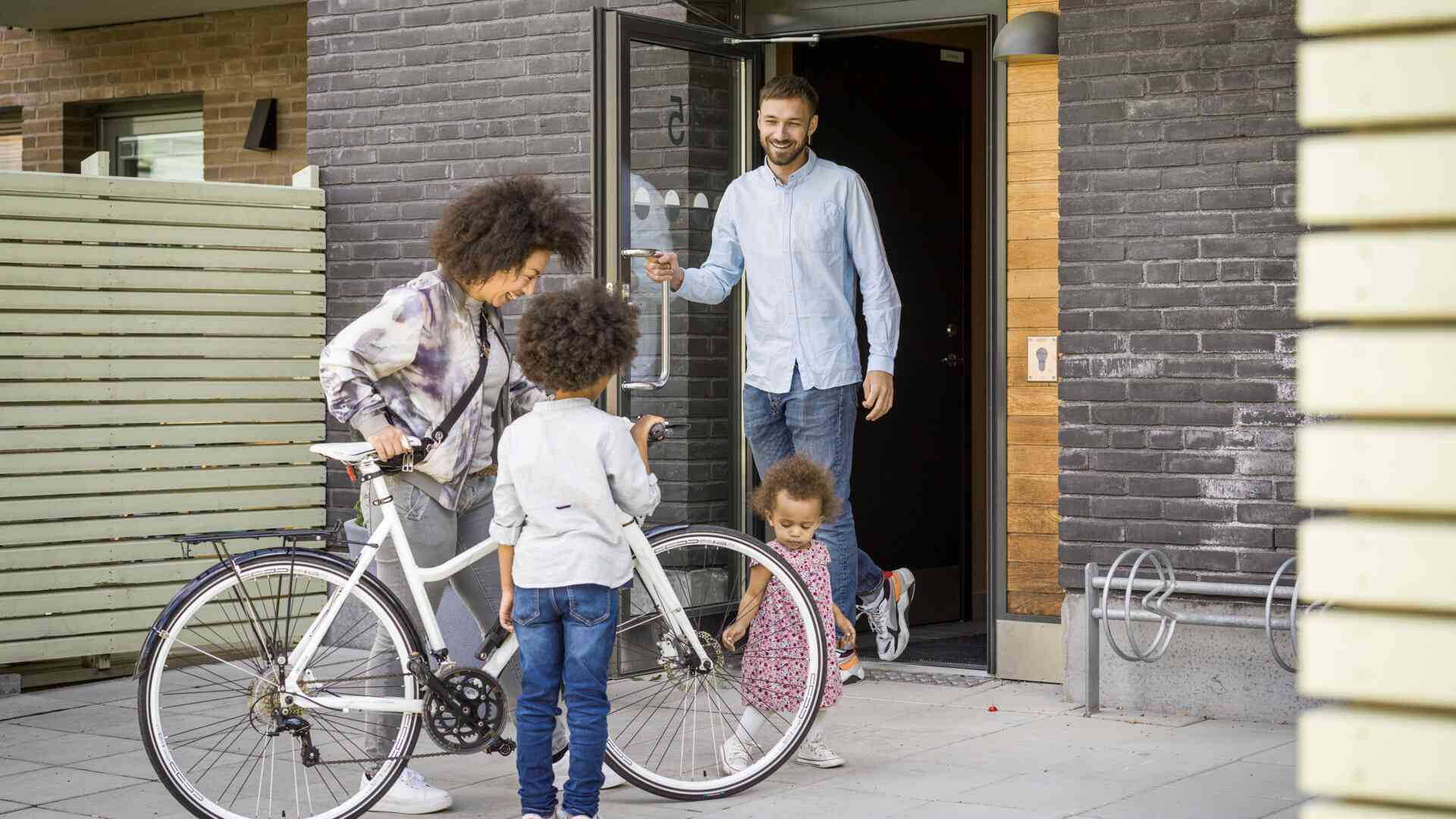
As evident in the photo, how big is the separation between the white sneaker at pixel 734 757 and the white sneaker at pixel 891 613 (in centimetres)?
152

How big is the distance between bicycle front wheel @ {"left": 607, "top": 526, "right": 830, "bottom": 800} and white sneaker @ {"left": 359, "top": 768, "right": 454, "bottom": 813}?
0.47 m

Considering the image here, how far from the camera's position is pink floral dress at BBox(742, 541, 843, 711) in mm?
4715

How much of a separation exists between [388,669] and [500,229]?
3.84 feet

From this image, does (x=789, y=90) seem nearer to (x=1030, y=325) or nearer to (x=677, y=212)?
(x=677, y=212)

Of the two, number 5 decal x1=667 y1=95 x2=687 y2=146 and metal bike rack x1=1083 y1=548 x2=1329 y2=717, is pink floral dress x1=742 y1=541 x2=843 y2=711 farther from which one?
number 5 decal x1=667 y1=95 x2=687 y2=146

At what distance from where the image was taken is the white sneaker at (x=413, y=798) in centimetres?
454

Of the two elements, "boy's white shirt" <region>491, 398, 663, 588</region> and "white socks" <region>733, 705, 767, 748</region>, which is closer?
"boy's white shirt" <region>491, 398, 663, 588</region>

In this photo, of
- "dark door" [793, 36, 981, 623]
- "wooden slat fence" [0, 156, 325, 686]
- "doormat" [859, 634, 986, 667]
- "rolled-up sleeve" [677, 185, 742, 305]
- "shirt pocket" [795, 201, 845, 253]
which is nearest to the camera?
"shirt pocket" [795, 201, 845, 253]

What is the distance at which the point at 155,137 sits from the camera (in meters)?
11.8

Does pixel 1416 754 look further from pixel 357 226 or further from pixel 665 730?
pixel 357 226

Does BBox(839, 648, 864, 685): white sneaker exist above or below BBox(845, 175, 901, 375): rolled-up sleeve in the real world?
below

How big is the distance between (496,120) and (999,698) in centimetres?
342

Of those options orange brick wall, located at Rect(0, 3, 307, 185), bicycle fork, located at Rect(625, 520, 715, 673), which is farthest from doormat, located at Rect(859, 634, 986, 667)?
orange brick wall, located at Rect(0, 3, 307, 185)

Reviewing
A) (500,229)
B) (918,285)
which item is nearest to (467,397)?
(500,229)
